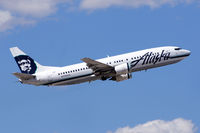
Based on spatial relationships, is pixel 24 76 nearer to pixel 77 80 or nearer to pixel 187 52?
pixel 77 80

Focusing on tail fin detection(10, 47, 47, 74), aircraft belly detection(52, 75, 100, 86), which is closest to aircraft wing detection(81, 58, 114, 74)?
aircraft belly detection(52, 75, 100, 86)

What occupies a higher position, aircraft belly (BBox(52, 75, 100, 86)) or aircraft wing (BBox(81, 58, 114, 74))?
aircraft wing (BBox(81, 58, 114, 74))

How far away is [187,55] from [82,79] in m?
21.5

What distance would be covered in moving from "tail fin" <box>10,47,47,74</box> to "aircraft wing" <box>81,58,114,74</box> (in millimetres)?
10842

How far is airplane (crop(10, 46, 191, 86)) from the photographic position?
7944 centimetres

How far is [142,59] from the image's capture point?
79375 mm

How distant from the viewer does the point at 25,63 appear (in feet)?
280

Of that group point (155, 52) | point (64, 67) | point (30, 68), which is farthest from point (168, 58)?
point (30, 68)

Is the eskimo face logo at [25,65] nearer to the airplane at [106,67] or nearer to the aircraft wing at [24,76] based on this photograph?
the airplane at [106,67]

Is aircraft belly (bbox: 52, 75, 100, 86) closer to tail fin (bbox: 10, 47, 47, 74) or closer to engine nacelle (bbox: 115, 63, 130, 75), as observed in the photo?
engine nacelle (bbox: 115, 63, 130, 75)

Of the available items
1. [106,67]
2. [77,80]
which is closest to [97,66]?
[106,67]

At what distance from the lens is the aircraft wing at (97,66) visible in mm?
78331

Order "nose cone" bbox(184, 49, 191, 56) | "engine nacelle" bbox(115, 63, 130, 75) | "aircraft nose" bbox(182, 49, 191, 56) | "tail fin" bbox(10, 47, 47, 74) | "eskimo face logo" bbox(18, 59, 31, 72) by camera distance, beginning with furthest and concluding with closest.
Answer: "eskimo face logo" bbox(18, 59, 31, 72), "tail fin" bbox(10, 47, 47, 74), "nose cone" bbox(184, 49, 191, 56), "aircraft nose" bbox(182, 49, 191, 56), "engine nacelle" bbox(115, 63, 130, 75)

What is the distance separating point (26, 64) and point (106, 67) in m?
17.1
